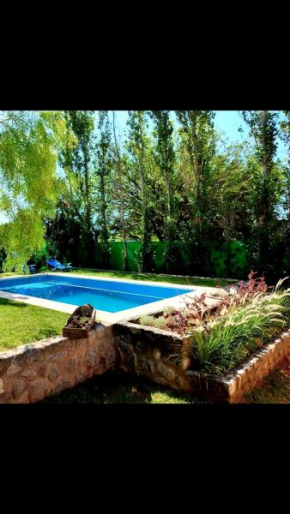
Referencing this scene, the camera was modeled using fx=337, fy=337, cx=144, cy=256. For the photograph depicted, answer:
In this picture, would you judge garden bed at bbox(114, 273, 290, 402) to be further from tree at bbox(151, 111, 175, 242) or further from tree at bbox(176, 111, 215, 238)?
tree at bbox(151, 111, 175, 242)

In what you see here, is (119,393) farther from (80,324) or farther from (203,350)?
(203,350)

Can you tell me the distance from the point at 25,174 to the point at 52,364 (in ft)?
12.1

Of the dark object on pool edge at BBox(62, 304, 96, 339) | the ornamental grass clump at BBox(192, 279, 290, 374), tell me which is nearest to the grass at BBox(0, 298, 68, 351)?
the dark object on pool edge at BBox(62, 304, 96, 339)

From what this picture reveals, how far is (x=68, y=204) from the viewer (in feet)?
54.4

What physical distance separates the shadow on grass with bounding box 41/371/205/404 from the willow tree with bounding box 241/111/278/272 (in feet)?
24.2

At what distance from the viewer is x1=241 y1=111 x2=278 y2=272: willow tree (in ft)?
34.2

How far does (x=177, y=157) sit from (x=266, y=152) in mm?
4994

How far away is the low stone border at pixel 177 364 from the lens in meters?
3.83

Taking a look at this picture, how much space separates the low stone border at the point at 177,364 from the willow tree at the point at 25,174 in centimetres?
308

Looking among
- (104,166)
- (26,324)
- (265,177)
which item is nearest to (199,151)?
(265,177)

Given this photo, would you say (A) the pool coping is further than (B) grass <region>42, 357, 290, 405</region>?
Yes

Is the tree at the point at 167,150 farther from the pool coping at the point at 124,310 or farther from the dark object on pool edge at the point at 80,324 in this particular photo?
the dark object on pool edge at the point at 80,324
